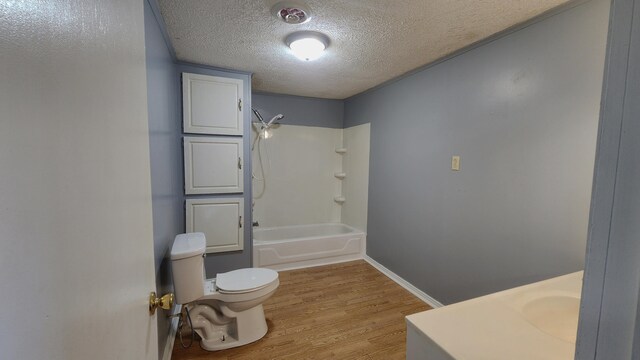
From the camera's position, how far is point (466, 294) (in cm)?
204

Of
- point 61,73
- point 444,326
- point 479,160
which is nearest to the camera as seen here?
point 61,73

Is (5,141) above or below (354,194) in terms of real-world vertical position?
above

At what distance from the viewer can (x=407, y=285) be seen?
2637 millimetres

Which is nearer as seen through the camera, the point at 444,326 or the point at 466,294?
the point at 444,326

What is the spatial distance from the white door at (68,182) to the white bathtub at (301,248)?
2.36 m

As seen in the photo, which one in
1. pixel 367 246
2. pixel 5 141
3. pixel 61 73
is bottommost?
pixel 367 246

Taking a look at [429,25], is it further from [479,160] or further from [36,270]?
[36,270]

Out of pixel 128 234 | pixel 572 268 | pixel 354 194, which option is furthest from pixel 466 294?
pixel 128 234

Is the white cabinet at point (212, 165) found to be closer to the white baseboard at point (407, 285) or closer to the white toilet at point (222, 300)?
the white toilet at point (222, 300)

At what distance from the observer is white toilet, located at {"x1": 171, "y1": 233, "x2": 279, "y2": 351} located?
1.69 metres

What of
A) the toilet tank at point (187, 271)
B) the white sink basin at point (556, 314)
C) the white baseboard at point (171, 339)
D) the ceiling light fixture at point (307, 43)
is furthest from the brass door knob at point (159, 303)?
the ceiling light fixture at point (307, 43)

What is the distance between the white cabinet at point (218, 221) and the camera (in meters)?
2.47

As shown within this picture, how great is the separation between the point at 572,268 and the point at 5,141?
7.04 ft

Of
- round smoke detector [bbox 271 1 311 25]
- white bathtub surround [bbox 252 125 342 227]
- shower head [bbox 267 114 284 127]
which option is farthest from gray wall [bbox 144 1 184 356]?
white bathtub surround [bbox 252 125 342 227]
